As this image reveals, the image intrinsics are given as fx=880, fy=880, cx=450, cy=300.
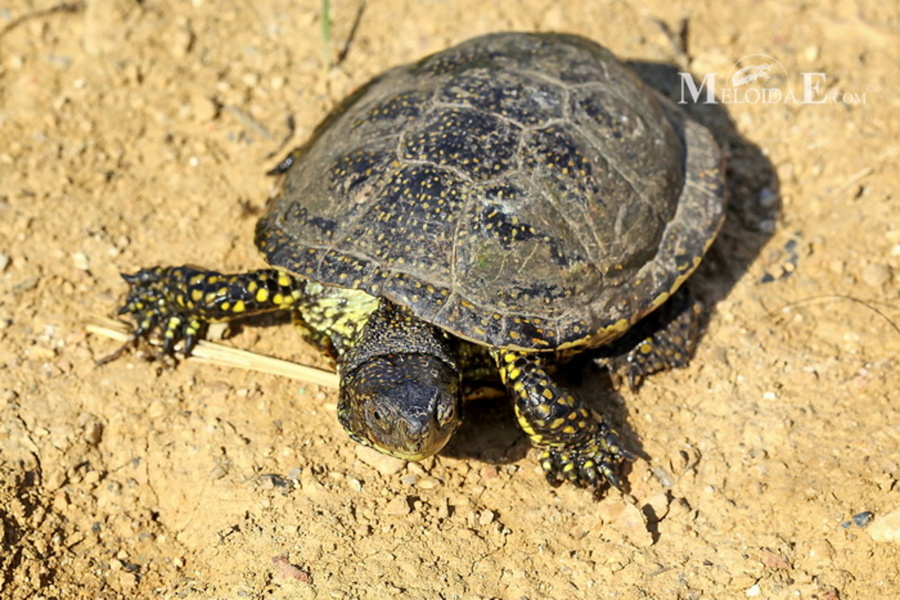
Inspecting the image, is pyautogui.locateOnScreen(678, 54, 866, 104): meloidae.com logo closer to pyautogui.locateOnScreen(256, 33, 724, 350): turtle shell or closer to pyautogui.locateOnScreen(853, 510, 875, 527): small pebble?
pyautogui.locateOnScreen(256, 33, 724, 350): turtle shell

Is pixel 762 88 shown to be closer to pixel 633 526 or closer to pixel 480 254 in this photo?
pixel 480 254

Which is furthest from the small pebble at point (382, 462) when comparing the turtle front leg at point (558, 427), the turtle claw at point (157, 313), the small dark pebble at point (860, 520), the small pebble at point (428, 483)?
the small dark pebble at point (860, 520)

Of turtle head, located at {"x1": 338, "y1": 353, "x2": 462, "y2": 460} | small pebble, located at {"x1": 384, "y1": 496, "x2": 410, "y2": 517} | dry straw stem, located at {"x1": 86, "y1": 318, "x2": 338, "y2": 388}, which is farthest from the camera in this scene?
dry straw stem, located at {"x1": 86, "y1": 318, "x2": 338, "y2": 388}

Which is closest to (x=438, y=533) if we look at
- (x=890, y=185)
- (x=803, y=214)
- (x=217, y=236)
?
(x=217, y=236)

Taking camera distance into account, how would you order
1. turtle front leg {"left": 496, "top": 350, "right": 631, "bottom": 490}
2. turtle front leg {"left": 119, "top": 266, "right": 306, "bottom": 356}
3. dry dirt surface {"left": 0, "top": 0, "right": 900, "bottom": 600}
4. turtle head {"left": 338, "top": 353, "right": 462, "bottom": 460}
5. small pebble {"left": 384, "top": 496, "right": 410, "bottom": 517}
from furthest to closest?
1. turtle front leg {"left": 119, "top": 266, "right": 306, "bottom": 356}
2. turtle front leg {"left": 496, "top": 350, "right": 631, "bottom": 490}
3. small pebble {"left": 384, "top": 496, "right": 410, "bottom": 517}
4. dry dirt surface {"left": 0, "top": 0, "right": 900, "bottom": 600}
5. turtle head {"left": 338, "top": 353, "right": 462, "bottom": 460}

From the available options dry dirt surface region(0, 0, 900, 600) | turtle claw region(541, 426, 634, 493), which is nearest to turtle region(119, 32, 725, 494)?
turtle claw region(541, 426, 634, 493)

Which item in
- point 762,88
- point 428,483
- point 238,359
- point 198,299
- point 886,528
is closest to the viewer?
point 886,528

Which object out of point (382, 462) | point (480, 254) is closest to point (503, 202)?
point (480, 254)
